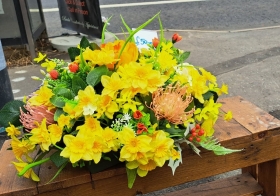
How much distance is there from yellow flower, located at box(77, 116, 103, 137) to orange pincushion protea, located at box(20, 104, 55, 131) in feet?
0.50

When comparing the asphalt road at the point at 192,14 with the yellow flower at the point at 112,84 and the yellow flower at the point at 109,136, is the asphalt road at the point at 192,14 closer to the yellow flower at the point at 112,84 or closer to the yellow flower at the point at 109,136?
the yellow flower at the point at 112,84

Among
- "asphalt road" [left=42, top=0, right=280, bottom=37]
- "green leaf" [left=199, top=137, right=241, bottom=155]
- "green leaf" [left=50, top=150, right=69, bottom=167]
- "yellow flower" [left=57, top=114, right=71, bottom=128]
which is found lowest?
"asphalt road" [left=42, top=0, right=280, bottom=37]

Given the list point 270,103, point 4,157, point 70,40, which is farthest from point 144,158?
point 70,40

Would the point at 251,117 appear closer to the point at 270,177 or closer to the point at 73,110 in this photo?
the point at 270,177

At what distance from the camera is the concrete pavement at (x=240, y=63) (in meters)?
4.18

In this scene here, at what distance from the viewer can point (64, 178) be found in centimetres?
151

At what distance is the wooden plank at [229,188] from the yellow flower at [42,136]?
0.90 meters

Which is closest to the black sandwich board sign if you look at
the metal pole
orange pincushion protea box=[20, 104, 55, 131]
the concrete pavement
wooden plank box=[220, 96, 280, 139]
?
the concrete pavement

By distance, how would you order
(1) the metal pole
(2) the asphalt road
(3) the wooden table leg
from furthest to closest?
(2) the asphalt road < (1) the metal pole < (3) the wooden table leg

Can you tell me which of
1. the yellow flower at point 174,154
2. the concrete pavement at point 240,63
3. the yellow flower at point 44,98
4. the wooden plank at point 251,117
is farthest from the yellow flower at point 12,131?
the concrete pavement at point 240,63

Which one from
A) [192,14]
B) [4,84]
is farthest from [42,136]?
[192,14]

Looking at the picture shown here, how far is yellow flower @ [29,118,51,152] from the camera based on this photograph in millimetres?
1396

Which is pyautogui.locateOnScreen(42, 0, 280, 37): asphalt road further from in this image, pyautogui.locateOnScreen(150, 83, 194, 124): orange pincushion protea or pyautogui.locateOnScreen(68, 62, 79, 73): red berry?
pyautogui.locateOnScreen(150, 83, 194, 124): orange pincushion protea

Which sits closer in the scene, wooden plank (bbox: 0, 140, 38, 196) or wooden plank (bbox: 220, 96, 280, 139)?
wooden plank (bbox: 0, 140, 38, 196)
